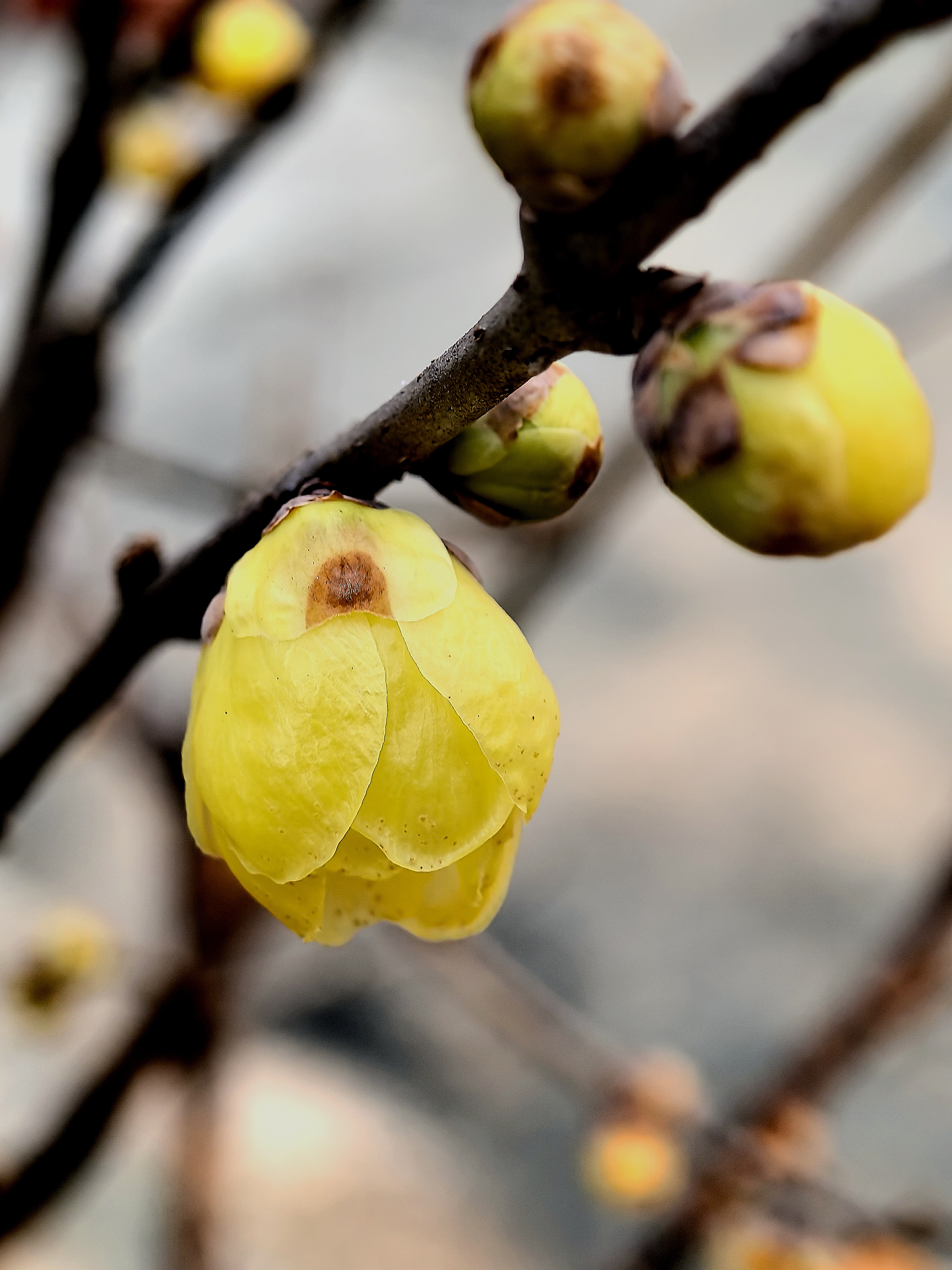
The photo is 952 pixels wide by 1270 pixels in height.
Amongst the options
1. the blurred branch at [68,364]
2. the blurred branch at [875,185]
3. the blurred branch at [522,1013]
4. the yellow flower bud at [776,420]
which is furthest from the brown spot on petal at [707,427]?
the blurred branch at [522,1013]

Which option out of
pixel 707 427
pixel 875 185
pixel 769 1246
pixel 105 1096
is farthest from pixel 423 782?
pixel 769 1246

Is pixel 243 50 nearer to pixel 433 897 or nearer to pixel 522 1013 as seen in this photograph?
pixel 433 897

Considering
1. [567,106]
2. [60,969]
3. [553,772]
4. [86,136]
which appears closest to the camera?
[567,106]

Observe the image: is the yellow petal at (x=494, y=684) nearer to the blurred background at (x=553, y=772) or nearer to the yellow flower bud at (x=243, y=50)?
the blurred background at (x=553, y=772)

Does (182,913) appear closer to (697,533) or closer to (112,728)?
(112,728)

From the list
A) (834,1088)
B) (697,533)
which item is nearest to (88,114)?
(834,1088)
